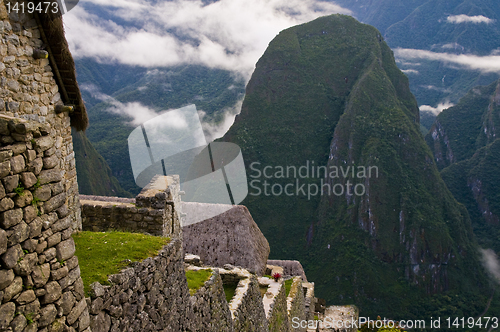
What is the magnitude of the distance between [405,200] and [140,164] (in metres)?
102

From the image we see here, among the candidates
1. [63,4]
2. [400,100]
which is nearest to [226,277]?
[63,4]

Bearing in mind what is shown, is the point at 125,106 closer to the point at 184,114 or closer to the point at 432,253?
the point at 432,253

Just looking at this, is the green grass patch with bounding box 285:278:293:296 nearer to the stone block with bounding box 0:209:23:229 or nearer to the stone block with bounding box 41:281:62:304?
the stone block with bounding box 41:281:62:304

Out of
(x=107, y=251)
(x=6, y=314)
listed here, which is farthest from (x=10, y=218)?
(x=107, y=251)

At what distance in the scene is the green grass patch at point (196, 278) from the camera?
520 cm

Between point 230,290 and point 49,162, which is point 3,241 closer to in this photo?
point 49,162

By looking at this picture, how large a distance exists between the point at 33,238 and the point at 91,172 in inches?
2709

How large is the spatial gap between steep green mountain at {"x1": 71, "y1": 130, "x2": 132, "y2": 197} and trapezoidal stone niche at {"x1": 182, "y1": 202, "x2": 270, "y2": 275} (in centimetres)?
5172

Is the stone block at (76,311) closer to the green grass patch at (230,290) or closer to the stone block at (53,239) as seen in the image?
the stone block at (53,239)

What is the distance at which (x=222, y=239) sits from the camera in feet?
35.8

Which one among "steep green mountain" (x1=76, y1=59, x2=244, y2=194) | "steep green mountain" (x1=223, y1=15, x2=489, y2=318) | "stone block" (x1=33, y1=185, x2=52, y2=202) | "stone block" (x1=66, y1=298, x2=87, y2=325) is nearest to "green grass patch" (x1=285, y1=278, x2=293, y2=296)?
"stone block" (x1=66, y1=298, x2=87, y2=325)

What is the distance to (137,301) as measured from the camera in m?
3.44

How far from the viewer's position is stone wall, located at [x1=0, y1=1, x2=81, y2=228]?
3984mm

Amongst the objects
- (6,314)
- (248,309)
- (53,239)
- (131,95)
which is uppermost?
(131,95)
